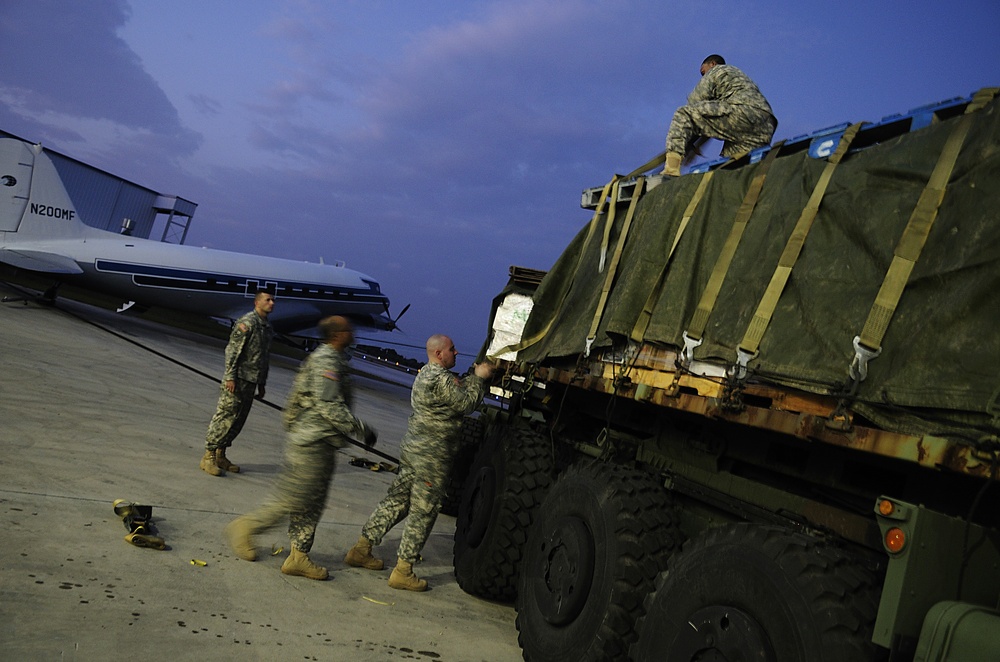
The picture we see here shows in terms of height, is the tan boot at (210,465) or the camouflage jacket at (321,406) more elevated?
the camouflage jacket at (321,406)

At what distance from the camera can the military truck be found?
2693mm

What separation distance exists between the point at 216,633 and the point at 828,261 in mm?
3653

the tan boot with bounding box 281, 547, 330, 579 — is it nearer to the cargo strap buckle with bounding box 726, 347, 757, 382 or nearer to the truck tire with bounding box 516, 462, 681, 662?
the truck tire with bounding box 516, 462, 681, 662

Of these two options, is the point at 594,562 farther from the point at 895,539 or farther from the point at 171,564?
the point at 171,564

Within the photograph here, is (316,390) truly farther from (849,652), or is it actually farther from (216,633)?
(849,652)

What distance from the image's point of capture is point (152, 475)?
23.9 feet

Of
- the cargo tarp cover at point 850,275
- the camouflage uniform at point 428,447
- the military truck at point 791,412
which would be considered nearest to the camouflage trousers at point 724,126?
the military truck at point 791,412

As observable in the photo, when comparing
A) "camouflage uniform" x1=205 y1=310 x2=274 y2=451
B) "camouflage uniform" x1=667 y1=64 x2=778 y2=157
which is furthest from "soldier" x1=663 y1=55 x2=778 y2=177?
"camouflage uniform" x1=205 y1=310 x2=274 y2=451

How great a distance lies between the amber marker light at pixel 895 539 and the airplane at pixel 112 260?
22.7 meters

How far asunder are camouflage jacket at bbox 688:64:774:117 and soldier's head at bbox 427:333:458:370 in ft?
8.74

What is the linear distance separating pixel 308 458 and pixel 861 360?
3.84 metres

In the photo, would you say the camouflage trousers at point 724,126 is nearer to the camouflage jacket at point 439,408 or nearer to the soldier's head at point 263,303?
the camouflage jacket at point 439,408

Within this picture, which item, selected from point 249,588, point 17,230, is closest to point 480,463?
point 249,588

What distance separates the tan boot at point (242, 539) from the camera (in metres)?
5.43
